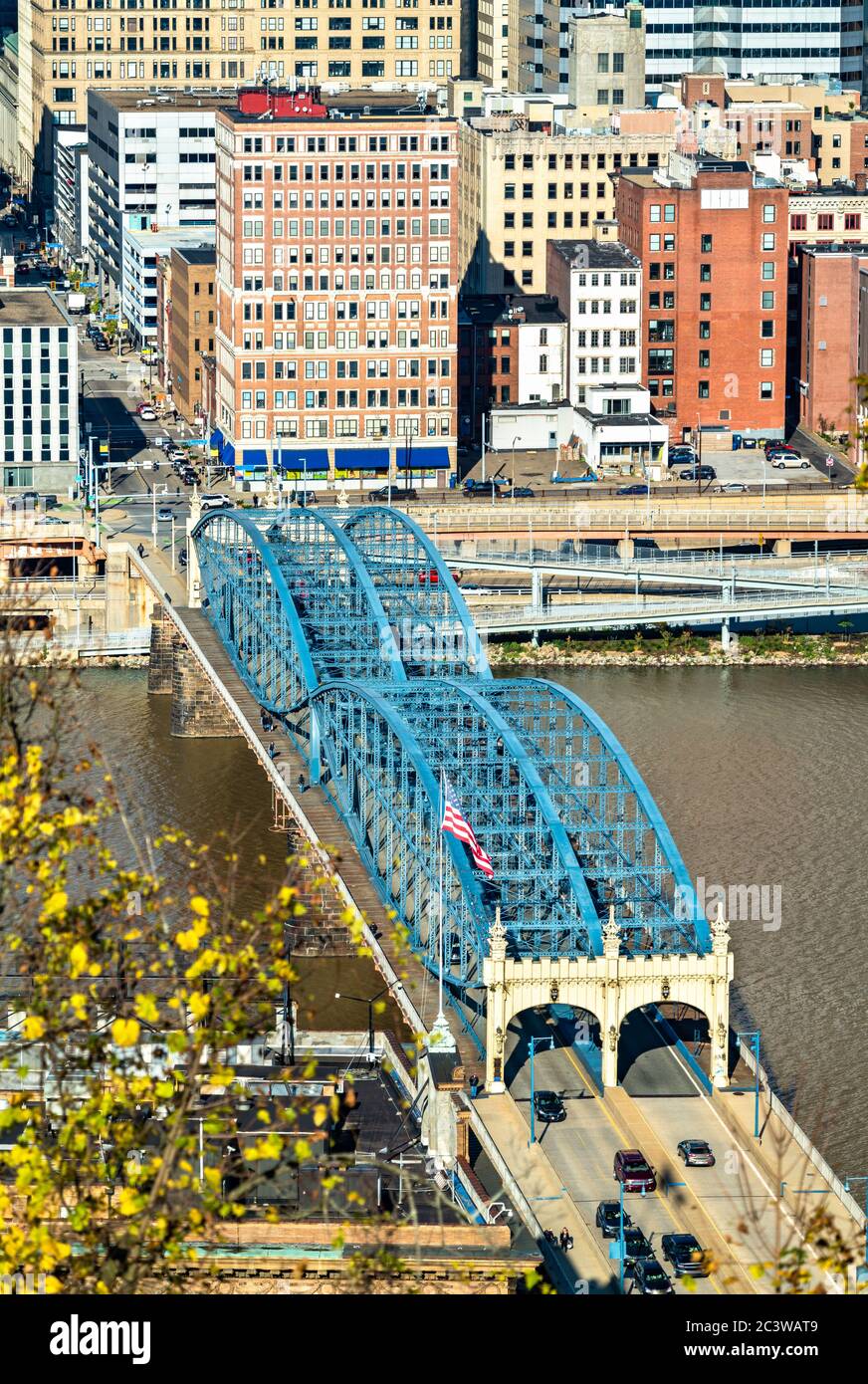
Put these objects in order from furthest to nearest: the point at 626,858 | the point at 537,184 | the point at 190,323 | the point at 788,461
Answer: the point at 537,184 → the point at 190,323 → the point at 788,461 → the point at 626,858

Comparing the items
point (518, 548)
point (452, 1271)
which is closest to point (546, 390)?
point (518, 548)

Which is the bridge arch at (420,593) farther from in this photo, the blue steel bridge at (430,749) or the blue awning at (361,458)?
the blue awning at (361,458)

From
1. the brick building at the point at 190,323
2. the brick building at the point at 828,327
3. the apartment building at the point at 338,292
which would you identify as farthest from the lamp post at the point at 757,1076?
the brick building at the point at 190,323

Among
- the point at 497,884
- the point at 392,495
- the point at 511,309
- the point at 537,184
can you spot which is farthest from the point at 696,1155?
the point at 537,184

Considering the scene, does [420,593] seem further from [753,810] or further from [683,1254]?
[683,1254]

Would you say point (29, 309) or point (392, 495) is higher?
point (29, 309)
